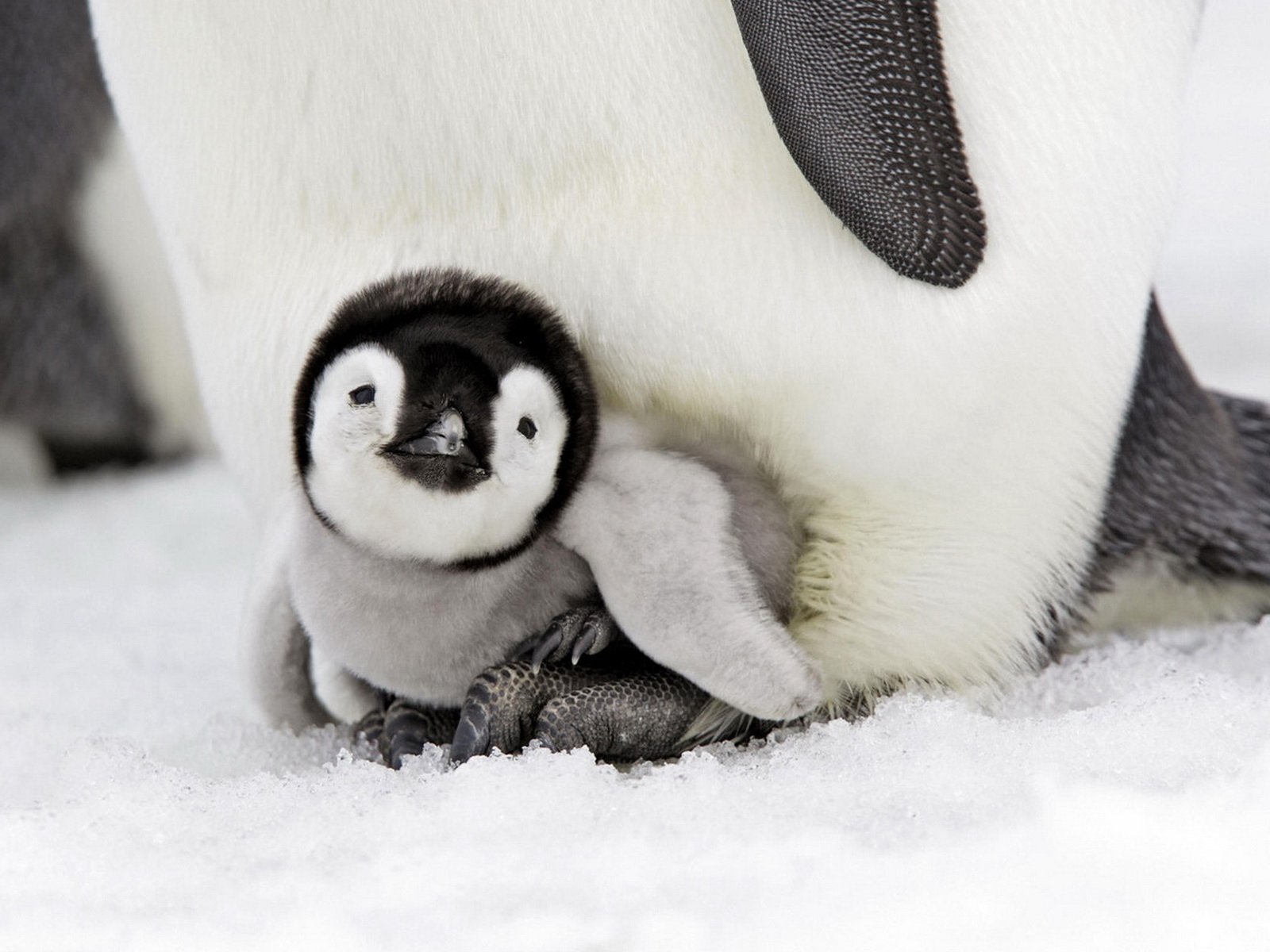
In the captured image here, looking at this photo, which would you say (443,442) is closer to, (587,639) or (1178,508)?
(587,639)

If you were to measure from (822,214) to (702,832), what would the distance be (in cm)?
42

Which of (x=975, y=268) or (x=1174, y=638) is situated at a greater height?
(x=975, y=268)

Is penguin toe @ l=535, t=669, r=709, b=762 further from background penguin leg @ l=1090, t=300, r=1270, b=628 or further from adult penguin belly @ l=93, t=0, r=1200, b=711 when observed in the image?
background penguin leg @ l=1090, t=300, r=1270, b=628

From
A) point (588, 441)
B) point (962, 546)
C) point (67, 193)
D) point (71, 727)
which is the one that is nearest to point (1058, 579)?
point (962, 546)

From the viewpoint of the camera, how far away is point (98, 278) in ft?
7.66

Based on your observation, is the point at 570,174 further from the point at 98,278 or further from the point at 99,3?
the point at 98,278

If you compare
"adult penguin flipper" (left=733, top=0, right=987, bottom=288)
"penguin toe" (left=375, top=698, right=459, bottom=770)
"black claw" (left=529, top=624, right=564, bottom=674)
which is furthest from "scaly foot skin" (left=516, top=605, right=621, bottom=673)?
"adult penguin flipper" (left=733, top=0, right=987, bottom=288)

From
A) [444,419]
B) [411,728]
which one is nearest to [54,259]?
[411,728]

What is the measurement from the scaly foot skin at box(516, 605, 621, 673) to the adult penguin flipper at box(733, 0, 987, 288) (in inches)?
11.9

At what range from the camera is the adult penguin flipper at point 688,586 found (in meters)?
1.00

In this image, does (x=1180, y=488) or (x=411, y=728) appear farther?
(x=1180, y=488)

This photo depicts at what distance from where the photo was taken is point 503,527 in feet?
3.28

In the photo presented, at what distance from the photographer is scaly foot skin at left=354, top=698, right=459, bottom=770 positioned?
1081mm

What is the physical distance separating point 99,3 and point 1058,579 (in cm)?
84
